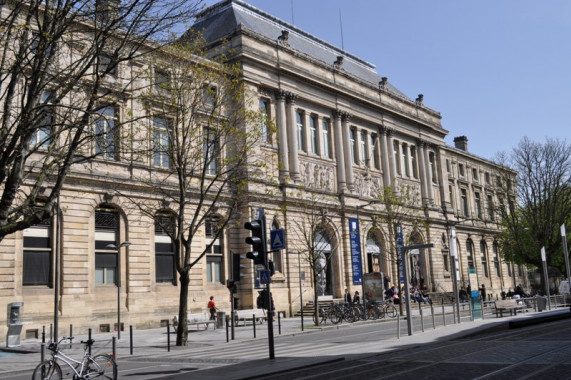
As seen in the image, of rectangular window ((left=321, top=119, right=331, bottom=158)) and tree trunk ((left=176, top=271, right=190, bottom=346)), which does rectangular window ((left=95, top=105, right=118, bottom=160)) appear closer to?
tree trunk ((left=176, top=271, right=190, bottom=346))

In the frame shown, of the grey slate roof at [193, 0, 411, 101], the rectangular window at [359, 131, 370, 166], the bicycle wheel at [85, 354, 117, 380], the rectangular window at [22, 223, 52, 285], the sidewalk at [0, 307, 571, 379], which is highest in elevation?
the grey slate roof at [193, 0, 411, 101]

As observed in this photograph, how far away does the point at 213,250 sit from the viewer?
41.6 meters

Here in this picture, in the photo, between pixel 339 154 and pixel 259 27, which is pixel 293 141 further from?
pixel 259 27

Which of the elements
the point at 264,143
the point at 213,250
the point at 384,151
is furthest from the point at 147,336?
the point at 384,151

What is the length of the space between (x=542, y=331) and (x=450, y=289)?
4362cm

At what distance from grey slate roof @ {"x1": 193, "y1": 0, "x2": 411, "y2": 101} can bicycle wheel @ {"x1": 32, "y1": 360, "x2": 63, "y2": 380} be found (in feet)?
122

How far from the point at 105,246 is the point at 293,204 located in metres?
16.0

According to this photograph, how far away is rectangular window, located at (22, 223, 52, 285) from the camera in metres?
30.9

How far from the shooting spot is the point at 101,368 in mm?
11938

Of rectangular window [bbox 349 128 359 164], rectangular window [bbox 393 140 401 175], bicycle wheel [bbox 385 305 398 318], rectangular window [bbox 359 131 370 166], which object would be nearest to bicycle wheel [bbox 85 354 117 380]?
bicycle wheel [bbox 385 305 398 318]

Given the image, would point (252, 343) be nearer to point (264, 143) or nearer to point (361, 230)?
point (264, 143)

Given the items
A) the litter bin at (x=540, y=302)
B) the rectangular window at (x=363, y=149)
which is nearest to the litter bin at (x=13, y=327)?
the litter bin at (x=540, y=302)

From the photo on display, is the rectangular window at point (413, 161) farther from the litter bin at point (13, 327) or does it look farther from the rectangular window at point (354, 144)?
the litter bin at point (13, 327)

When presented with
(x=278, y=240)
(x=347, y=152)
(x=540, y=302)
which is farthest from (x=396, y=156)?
(x=278, y=240)
